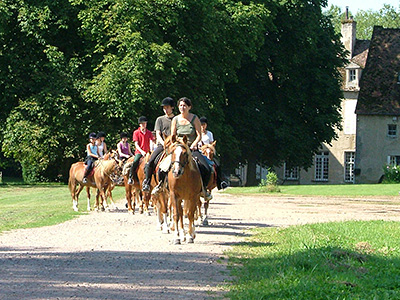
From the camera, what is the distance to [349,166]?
85875 millimetres

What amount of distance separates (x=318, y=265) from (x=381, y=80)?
228 feet

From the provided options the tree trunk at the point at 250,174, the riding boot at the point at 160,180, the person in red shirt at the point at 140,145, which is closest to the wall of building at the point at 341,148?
the tree trunk at the point at 250,174

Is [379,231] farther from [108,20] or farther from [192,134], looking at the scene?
[108,20]

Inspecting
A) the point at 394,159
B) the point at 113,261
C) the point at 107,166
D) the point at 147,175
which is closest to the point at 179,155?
the point at 147,175

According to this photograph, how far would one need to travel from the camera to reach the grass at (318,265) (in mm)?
10008

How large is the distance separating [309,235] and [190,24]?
1276 inches

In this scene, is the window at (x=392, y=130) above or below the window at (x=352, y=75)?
below

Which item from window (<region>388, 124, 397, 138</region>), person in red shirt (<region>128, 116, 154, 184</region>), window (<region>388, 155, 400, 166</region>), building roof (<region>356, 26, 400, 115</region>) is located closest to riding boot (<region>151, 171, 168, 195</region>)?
person in red shirt (<region>128, 116, 154, 184</region>)

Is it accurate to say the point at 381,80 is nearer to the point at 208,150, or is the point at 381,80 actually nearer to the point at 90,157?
the point at 90,157

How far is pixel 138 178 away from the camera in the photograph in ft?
73.5

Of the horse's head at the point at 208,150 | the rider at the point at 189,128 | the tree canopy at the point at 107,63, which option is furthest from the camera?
the tree canopy at the point at 107,63

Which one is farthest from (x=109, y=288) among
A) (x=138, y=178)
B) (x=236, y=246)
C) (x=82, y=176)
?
(x=82, y=176)

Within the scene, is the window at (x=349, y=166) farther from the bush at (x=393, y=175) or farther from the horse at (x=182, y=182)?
the horse at (x=182, y=182)

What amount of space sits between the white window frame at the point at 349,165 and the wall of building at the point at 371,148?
5.70 meters
